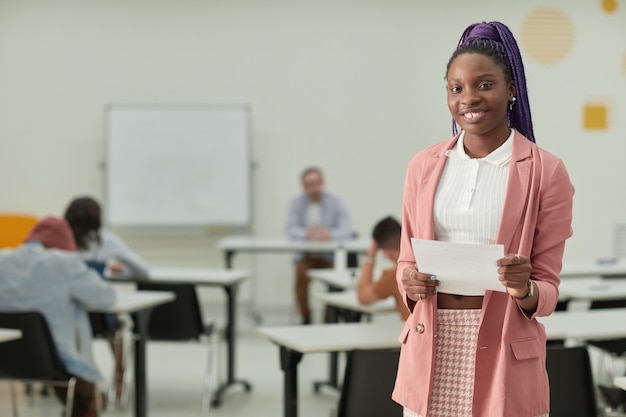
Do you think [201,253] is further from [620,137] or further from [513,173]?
[513,173]

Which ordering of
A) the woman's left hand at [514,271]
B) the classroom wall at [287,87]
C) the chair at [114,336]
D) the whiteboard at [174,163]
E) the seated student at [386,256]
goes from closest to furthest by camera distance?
the woman's left hand at [514,271]
the seated student at [386,256]
the chair at [114,336]
the whiteboard at [174,163]
the classroom wall at [287,87]

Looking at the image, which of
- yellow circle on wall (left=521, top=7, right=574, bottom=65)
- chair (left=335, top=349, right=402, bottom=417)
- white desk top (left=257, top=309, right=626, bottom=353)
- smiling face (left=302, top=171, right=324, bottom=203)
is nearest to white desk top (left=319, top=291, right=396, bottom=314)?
white desk top (left=257, top=309, right=626, bottom=353)

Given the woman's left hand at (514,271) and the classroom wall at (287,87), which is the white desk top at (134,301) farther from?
the classroom wall at (287,87)

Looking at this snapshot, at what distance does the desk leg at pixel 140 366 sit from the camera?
A: 4441 millimetres

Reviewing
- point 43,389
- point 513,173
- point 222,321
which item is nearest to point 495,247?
point 513,173

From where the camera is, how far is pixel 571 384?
3023 millimetres

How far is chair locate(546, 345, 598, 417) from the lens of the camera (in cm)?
300

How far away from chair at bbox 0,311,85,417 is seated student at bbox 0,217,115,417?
0.19 feet

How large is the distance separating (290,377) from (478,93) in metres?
1.99

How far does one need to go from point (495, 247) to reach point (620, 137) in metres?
8.44

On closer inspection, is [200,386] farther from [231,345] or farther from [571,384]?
[571,384]

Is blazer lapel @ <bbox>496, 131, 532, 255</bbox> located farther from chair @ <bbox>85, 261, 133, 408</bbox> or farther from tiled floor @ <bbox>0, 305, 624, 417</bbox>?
chair @ <bbox>85, 261, 133, 408</bbox>

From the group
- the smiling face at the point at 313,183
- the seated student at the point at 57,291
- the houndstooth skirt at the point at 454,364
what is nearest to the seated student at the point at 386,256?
the seated student at the point at 57,291

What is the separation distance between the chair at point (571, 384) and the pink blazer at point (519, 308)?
145cm
